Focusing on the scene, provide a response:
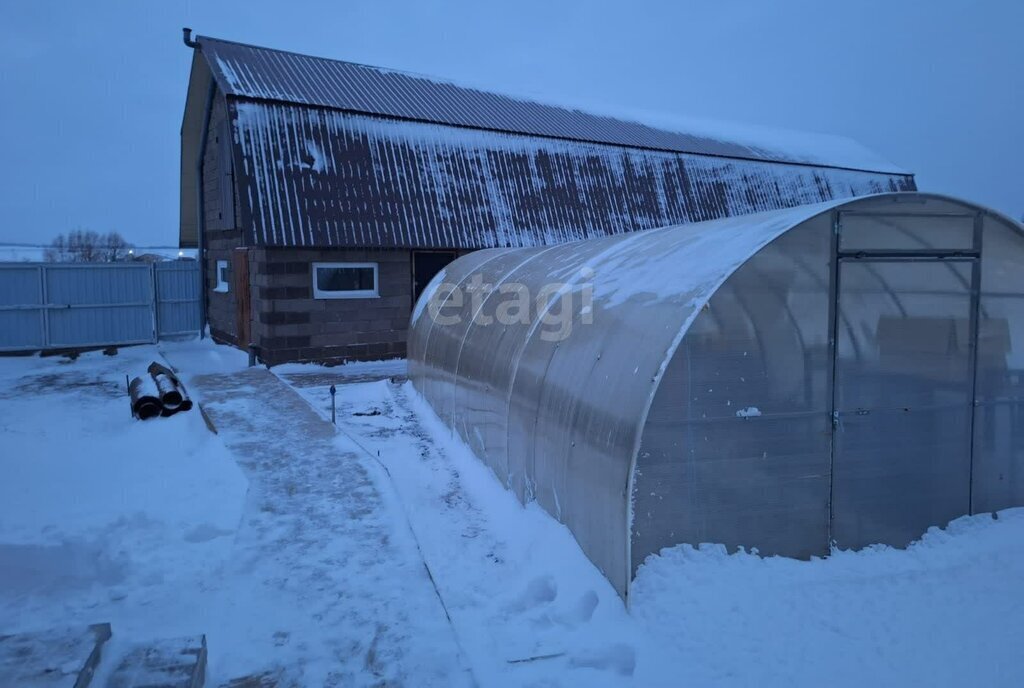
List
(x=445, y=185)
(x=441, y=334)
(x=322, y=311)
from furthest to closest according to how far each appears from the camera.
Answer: (x=445, y=185) < (x=322, y=311) < (x=441, y=334)

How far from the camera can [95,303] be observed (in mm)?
14992

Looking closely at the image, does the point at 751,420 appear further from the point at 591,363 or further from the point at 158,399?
the point at 158,399

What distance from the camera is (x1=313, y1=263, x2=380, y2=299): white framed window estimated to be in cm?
1309

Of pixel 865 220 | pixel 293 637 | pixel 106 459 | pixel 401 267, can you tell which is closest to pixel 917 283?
pixel 865 220

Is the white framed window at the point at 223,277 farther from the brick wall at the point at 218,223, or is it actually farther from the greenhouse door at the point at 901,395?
the greenhouse door at the point at 901,395

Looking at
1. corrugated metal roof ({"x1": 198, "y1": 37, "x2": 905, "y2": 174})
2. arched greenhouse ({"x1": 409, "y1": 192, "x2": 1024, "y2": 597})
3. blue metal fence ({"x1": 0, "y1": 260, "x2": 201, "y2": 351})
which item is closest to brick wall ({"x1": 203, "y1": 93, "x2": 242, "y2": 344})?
blue metal fence ({"x1": 0, "y1": 260, "x2": 201, "y2": 351})

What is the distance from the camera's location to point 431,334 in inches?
383

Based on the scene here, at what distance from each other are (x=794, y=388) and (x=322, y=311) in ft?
33.2

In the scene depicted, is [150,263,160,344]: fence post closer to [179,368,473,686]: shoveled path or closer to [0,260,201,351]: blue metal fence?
[0,260,201,351]: blue metal fence

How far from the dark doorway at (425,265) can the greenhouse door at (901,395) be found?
405 inches

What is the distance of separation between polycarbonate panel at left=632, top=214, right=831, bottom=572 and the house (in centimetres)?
979

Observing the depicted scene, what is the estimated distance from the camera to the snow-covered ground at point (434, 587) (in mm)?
3662

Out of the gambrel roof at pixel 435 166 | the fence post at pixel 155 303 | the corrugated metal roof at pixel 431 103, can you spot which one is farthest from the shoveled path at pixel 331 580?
the fence post at pixel 155 303

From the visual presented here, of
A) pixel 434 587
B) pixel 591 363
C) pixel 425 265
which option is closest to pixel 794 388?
pixel 591 363
